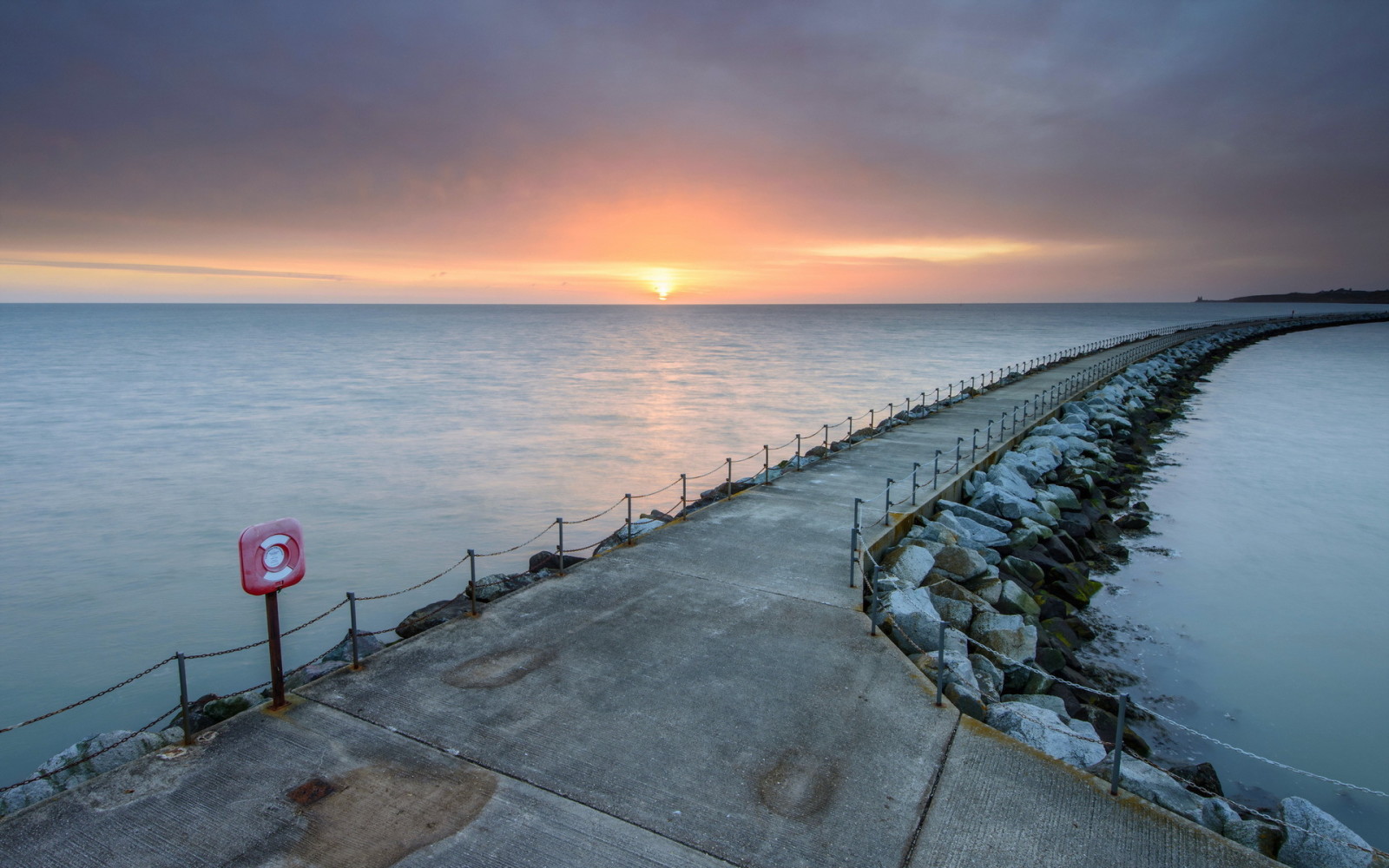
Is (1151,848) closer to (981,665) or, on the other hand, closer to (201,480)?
(981,665)

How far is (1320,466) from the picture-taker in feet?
70.9

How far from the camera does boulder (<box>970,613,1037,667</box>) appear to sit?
26.1 feet

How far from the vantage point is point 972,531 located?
Answer: 38.5 feet

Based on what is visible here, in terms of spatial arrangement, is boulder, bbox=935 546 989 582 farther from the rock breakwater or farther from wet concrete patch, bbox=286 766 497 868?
wet concrete patch, bbox=286 766 497 868

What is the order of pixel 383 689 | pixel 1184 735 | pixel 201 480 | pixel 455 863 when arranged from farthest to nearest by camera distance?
pixel 201 480, pixel 1184 735, pixel 383 689, pixel 455 863

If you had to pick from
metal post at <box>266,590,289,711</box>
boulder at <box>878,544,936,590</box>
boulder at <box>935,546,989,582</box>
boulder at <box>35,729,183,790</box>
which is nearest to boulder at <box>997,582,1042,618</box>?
boulder at <box>935,546,989,582</box>

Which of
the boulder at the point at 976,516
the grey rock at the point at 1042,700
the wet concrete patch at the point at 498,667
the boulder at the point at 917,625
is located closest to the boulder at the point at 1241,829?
the grey rock at the point at 1042,700

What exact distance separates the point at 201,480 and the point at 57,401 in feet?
74.9

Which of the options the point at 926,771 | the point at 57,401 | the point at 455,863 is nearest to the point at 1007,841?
the point at 926,771

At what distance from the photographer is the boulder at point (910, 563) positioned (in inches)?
358

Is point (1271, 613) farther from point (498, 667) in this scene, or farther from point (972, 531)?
point (498, 667)

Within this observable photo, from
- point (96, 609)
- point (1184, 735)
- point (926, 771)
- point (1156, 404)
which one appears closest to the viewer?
point (926, 771)

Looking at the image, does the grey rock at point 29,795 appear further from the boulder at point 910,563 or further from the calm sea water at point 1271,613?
the calm sea water at point 1271,613

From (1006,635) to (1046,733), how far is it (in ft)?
7.96
